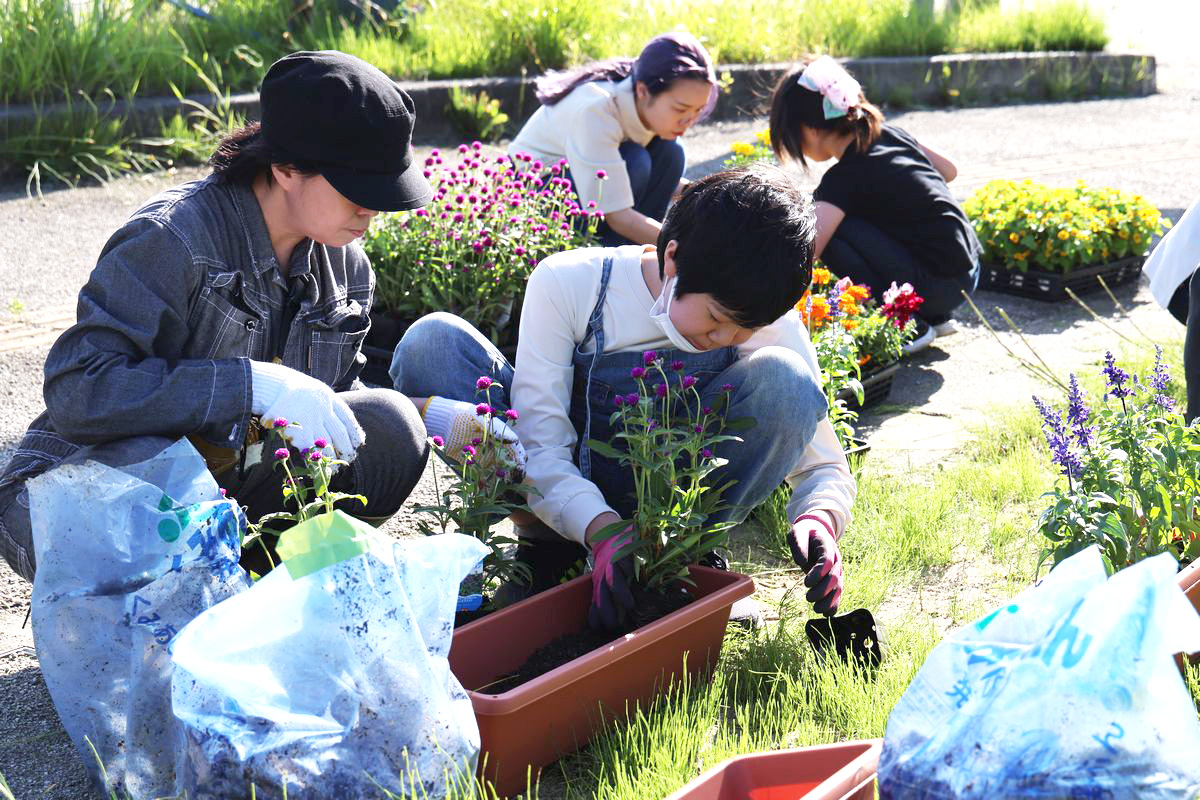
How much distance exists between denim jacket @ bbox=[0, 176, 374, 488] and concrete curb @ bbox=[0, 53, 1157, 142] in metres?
4.66

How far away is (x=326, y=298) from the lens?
2639 millimetres

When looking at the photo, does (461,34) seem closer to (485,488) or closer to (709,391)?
(709,391)

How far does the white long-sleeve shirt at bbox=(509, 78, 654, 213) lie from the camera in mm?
4426

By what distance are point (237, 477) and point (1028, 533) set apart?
73.6 inches

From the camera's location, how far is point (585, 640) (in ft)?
7.56

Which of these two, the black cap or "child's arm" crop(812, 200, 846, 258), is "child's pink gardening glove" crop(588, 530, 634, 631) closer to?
the black cap

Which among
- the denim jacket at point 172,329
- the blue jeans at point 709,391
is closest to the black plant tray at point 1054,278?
the blue jeans at point 709,391

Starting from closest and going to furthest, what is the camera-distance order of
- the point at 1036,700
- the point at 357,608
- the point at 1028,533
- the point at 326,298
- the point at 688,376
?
the point at 1036,700 → the point at 357,608 → the point at 688,376 → the point at 326,298 → the point at 1028,533

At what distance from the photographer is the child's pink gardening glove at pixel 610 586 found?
221 centimetres

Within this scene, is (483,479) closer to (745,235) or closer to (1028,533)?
(745,235)

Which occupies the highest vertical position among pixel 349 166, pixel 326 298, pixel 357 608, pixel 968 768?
pixel 349 166

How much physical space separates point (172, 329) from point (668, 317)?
94cm

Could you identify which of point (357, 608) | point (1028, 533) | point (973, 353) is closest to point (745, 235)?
point (357, 608)

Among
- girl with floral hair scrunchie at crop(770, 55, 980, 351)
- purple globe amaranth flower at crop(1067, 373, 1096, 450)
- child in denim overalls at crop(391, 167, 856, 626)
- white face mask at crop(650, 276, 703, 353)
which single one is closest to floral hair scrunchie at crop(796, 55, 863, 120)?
girl with floral hair scrunchie at crop(770, 55, 980, 351)
